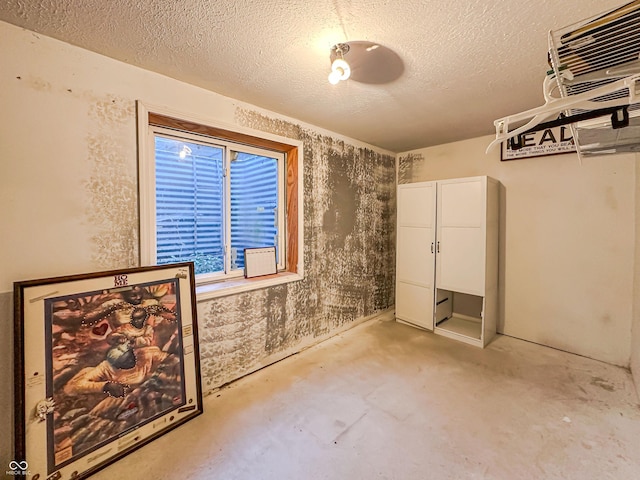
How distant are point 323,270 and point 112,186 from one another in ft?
6.41

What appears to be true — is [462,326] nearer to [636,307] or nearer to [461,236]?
[461,236]

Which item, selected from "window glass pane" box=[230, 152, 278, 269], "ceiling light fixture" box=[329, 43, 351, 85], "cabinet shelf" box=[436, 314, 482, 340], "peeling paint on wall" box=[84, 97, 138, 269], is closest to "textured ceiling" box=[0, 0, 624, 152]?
"ceiling light fixture" box=[329, 43, 351, 85]

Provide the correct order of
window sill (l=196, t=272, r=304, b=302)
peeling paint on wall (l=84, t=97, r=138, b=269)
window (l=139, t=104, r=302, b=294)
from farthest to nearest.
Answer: window sill (l=196, t=272, r=304, b=302) → window (l=139, t=104, r=302, b=294) → peeling paint on wall (l=84, t=97, r=138, b=269)

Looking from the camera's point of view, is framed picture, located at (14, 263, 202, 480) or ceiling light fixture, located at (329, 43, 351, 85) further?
ceiling light fixture, located at (329, 43, 351, 85)

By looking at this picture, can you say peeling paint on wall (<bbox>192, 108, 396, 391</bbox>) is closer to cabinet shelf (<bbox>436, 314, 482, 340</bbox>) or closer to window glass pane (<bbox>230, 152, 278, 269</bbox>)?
window glass pane (<bbox>230, 152, 278, 269</bbox>)

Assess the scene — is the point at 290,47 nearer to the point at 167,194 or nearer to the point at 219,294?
the point at 167,194

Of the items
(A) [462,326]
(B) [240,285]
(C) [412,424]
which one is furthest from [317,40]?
(A) [462,326]

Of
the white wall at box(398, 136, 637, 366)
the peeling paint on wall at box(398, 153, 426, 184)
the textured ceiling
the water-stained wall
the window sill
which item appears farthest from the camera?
the peeling paint on wall at box(398, 153, 426, 184)

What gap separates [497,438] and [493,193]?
7.45 feet

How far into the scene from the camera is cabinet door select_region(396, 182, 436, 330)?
3.18 m

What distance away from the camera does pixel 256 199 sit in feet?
8.79

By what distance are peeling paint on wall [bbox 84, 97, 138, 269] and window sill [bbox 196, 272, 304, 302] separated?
526 mm

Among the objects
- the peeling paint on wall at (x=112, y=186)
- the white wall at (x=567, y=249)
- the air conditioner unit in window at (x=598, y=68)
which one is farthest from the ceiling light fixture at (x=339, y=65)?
the white wall at (x=567, y=249)

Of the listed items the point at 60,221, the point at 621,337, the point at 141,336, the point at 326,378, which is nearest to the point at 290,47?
the point at 60,221
